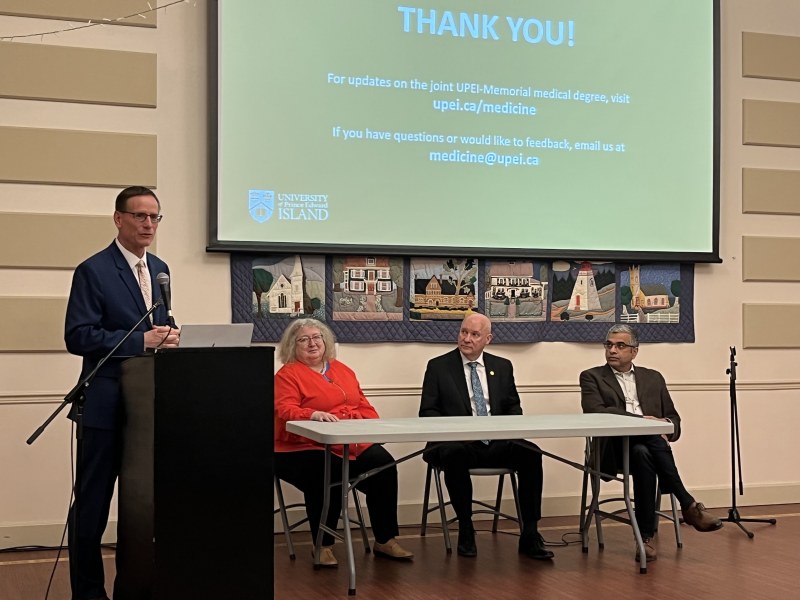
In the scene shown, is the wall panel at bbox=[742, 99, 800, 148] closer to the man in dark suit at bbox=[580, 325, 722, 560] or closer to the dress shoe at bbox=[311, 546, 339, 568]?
the man in dark suit at bbox=[580, 325, 722, 560]

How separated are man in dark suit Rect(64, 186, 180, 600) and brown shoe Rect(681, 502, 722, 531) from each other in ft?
9.32

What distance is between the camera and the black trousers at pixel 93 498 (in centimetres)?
381

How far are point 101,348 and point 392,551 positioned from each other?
1827 mm

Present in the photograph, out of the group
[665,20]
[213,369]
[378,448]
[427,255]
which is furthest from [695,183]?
[213,369]

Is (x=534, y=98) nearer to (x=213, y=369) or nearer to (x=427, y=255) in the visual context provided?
(x=427, y=255)

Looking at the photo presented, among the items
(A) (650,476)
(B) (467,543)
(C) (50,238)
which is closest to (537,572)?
(B) (467,543)

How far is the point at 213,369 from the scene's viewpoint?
346cm

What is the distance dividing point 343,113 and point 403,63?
0.46 m

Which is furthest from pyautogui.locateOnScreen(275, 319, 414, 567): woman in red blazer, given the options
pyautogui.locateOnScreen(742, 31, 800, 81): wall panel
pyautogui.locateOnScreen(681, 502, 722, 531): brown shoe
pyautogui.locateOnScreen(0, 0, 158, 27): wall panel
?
pyautogui.locateOnScreen(742, 31, 800, 81): wall panel

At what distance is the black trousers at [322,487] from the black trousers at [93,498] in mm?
1172

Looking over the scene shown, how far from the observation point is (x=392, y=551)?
4.91 m

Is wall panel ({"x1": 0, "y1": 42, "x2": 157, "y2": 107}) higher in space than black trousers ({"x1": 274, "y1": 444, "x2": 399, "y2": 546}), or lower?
higher

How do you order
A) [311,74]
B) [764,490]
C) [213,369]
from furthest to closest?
[764,490]
[311,74]
[213,369]

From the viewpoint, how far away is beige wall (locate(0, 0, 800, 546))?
17.0 ft
